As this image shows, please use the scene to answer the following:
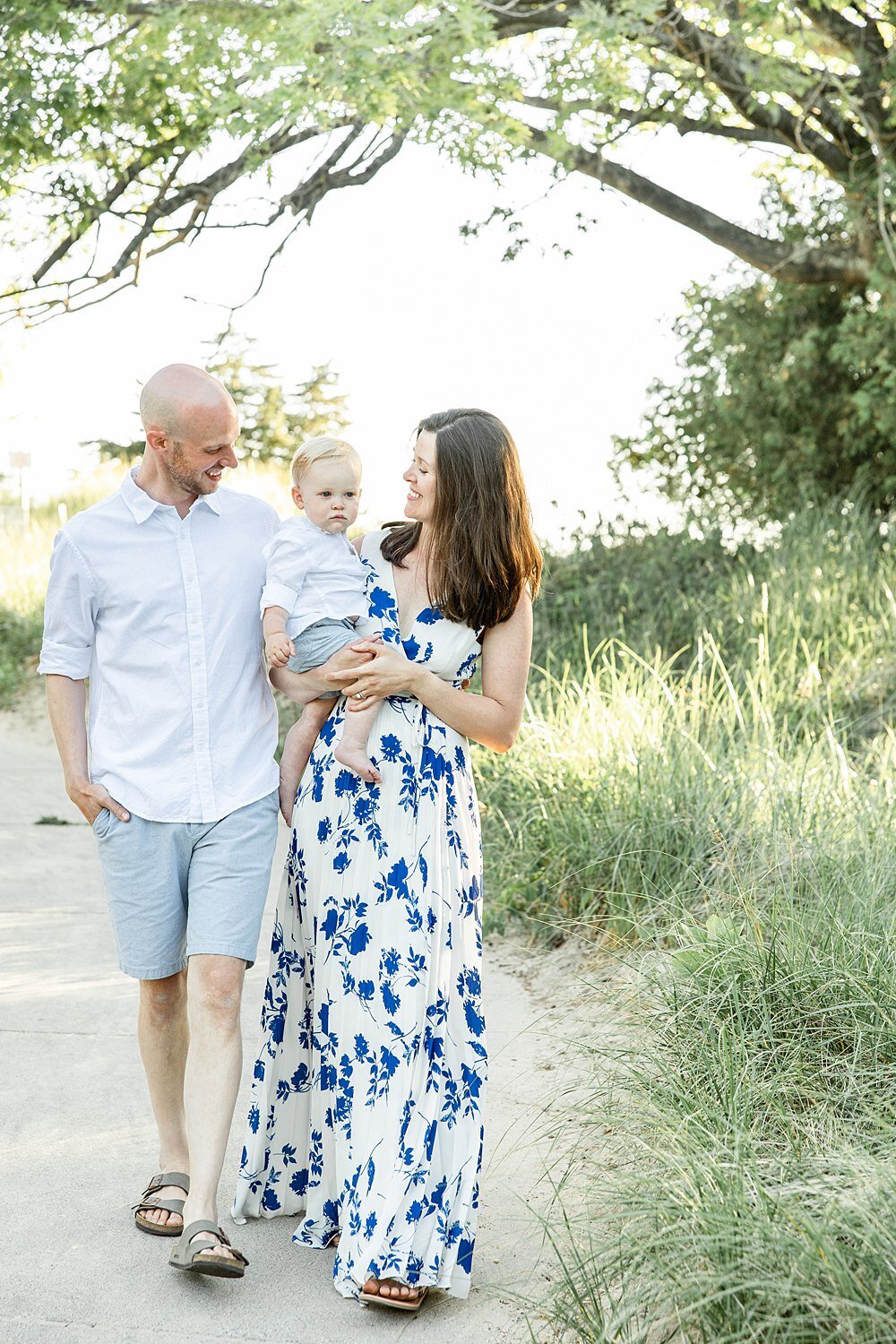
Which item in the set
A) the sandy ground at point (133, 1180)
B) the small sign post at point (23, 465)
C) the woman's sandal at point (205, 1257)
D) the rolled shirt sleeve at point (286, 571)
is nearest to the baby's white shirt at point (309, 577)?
the rolled shirt sleeve at point (286, 571)

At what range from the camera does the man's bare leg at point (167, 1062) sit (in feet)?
11.7

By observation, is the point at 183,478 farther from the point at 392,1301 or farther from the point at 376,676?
the point at 392,1301

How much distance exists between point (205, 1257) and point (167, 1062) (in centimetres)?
57

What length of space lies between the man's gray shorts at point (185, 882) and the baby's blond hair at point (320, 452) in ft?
2.83

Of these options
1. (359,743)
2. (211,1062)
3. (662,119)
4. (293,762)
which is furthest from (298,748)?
(662,119)

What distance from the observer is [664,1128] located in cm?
318

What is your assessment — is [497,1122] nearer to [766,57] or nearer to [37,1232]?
[37,1232]

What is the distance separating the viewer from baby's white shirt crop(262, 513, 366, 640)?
11.3ft

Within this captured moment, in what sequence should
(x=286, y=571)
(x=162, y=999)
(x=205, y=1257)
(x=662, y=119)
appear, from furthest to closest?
1. (x=662, y=119)
2. (x=162, y=999)
3. (x=286, y=571)
4. (x=205, y=1257)

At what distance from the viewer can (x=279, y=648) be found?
3.39 metres

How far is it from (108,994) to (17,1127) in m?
1.41

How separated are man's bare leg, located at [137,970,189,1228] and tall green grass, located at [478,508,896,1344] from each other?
1048mm

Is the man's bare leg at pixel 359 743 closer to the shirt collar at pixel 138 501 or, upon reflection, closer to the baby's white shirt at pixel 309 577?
the baby's white shirt at pixel 309 577

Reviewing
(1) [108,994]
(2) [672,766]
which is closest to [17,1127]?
(1) [108,994]
